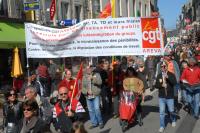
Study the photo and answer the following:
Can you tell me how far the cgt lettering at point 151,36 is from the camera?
436 inches

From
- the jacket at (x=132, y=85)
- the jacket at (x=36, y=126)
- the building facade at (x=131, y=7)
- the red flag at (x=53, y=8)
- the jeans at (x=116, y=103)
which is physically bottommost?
the jeans at (x=116, y=103)

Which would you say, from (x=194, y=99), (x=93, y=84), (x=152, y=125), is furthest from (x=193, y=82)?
(x=93, y=84)

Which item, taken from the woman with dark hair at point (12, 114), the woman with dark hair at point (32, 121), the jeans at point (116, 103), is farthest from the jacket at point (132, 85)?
the woman with dark hair at point (32, 121)

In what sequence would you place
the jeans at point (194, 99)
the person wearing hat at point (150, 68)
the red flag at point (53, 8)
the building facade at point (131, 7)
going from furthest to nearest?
the building facade at point (131, 7)
the red flag at point (53, 8)
the person wearing hat at point (150, 68)
the jeans at point (194, 99)

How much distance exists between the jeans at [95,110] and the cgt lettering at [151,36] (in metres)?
1.88

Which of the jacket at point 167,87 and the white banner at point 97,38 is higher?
the white banner at point 97,38

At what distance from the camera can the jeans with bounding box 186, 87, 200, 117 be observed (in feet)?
41.7

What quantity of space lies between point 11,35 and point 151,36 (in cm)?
1064

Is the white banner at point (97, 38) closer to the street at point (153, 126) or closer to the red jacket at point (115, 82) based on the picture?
the street at point (153, 126)

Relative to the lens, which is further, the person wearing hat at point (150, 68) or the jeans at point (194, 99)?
the person wearing hat at point (150, 68)

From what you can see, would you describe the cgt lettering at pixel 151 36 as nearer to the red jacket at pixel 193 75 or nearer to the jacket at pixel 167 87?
the jacket at pixel 167 87

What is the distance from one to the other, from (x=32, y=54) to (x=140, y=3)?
39.5 m

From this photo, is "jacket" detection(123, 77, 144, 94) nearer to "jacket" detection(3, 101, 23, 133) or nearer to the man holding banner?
the man holding banner

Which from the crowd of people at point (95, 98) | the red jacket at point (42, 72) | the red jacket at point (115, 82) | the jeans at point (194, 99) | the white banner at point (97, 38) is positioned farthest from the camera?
the red jacket at point (42, 72)
